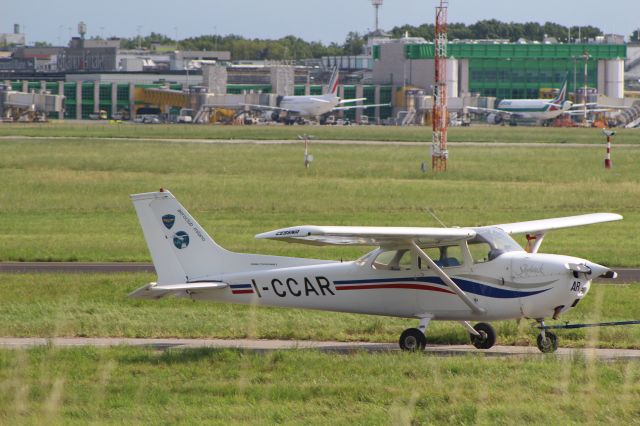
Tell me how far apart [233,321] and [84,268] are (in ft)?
25.4

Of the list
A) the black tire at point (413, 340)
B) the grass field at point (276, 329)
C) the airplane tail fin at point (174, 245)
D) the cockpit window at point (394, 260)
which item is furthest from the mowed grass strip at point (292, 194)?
the black tire at point (413, 340)

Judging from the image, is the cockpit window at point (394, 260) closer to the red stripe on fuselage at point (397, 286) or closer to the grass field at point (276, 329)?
the red stripe on fuselage at point (397, 286)

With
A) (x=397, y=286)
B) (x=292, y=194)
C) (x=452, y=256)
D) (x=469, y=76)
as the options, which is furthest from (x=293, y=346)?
(x=469, y=76)

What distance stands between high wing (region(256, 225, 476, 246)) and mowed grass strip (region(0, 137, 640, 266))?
1047 cm

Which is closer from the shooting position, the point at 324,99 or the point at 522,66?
the point at 324,99

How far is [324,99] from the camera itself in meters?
135

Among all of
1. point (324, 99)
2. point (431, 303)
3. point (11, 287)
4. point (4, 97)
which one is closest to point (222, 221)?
point (11, 287)

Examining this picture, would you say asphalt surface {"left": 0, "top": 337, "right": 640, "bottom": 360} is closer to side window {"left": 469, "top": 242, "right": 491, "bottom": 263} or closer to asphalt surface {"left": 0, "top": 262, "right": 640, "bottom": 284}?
side window {"left": 469, "top": 242, "right": 491, "bottom": 263}

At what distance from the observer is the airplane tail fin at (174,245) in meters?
15.6

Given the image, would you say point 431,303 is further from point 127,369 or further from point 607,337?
point 127,369

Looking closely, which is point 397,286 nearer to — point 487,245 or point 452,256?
point 452,256

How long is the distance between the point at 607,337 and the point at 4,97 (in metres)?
131

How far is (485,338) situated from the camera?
1513 cm

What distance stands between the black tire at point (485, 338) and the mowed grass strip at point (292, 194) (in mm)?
9581
